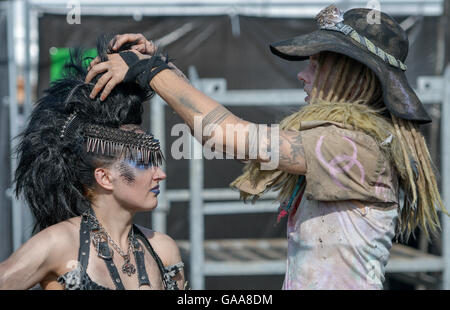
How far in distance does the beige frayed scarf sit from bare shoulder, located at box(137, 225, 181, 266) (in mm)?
486

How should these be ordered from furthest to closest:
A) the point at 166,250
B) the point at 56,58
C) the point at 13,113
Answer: the point at 56,58 → the point at 13,113 → the point at 166,250

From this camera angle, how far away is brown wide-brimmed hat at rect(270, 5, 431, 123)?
206cm

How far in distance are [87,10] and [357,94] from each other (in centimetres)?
363

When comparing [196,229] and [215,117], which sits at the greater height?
[215,117]

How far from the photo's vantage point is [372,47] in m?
2.15

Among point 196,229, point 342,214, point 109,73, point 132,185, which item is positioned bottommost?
point 196,229

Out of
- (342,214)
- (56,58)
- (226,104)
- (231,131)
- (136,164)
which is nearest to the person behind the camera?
(231,131)

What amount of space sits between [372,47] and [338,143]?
439 millimetres

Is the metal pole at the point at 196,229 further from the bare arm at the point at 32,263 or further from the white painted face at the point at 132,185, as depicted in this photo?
the bare arm at the point at 32,263

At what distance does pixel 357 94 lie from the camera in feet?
7.15

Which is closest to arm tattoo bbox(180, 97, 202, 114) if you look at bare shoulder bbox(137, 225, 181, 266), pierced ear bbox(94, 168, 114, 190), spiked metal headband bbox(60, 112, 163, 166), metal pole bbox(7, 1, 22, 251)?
spiked metal headband bbox(60, 112, 163, 166)

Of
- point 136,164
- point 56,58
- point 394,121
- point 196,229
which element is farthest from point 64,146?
point 56,58

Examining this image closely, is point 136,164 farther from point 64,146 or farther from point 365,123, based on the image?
point 365,123

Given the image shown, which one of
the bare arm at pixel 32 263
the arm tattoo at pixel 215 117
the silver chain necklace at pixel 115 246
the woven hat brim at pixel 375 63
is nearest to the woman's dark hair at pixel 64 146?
the silver chain necklace at pixel 115 246
